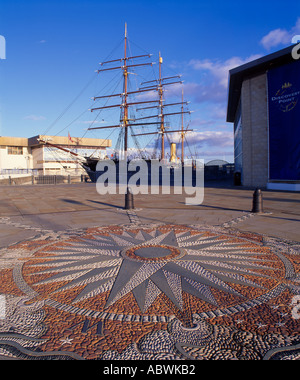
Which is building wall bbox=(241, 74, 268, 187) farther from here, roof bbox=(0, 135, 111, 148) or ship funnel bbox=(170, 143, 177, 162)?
ship funnel bbox=(170, 143, 177, 162)

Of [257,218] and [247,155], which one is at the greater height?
[247,155]

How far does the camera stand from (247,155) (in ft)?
74.8

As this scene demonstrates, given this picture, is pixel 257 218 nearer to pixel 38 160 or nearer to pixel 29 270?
pixel 29 270

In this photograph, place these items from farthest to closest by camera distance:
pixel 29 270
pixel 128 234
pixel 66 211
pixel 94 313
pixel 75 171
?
pixel 75 171
pixel 66 211
pixel 128 234
pixel 29 270
pixel 94 313

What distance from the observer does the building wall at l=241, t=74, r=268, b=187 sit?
21.8 metres

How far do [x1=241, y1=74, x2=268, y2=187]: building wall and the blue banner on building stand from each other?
2.17 m

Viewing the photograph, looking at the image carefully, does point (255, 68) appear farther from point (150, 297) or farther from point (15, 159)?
point (15, 159)

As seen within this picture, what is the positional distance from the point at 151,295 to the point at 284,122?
60.9 ft

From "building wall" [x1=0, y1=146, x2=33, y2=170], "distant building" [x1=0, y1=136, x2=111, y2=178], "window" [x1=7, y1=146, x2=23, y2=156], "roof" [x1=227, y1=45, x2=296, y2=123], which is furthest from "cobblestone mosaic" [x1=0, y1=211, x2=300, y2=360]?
"window" [x1=7, y1=146, x2=23, y2=156]

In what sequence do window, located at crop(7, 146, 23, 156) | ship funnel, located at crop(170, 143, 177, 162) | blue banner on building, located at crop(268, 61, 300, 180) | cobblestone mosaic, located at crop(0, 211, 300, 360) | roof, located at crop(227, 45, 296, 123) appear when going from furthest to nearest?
ship funnel, located at crop(170, 143, 177, 162) → window, located at crop(7, 146, 23, 156) → roof, located at crop(227, 45, 296, 123) → blue banner on building, located at crop(268, 61, 300, 180) → cobblestone mosaic, located at crop(0, 211, 300, 360)

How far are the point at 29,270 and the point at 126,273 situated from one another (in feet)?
5.17

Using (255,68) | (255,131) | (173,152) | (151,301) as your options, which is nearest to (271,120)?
(255,131)

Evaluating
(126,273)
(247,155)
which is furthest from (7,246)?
(247,155)

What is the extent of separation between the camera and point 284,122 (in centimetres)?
1870
